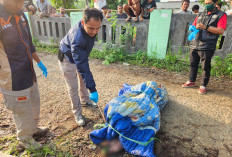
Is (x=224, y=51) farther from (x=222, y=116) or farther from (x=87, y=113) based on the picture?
(x=87, y=113)

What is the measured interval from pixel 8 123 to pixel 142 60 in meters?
3.90

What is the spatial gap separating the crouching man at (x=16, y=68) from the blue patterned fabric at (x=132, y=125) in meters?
0.83

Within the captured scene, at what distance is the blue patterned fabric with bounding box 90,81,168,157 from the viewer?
1.90 metres

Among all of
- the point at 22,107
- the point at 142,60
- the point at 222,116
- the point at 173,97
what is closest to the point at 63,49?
the point at 22,107

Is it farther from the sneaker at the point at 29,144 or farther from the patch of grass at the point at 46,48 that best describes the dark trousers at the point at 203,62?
the patch of grass at the point at 46,48

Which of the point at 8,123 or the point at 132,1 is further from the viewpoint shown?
the point at 132,1

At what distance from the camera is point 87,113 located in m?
2.74

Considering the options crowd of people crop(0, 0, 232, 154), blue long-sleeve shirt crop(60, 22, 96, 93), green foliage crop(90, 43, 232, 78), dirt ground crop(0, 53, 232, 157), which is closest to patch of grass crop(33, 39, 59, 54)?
green foliage crop(90, 43, 232, 78)

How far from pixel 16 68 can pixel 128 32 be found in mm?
4219

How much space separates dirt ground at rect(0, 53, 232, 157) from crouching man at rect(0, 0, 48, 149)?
56cm

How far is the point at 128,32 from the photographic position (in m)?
5.32

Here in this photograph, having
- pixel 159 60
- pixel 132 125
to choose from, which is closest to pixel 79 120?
pixel 132 125

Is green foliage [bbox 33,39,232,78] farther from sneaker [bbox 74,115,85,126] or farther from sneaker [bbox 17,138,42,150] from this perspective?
sneaker [bbox 17,138,42,150]

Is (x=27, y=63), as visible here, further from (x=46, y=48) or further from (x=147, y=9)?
(x=46, y=48)
